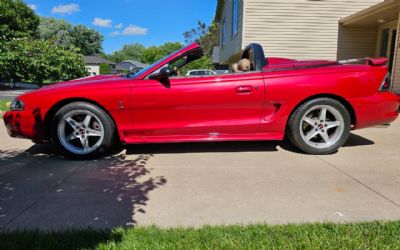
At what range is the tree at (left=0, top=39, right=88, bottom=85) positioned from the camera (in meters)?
18.5

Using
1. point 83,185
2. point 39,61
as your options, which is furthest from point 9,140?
point 39,61

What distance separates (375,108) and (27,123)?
15.2ft

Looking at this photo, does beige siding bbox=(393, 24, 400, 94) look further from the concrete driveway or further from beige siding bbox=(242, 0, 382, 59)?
the concrete driveway

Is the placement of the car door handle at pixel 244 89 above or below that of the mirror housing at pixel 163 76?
below

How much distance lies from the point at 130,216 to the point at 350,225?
173 centimetres

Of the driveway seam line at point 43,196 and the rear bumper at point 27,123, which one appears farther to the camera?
the rear bumper at point 27,123

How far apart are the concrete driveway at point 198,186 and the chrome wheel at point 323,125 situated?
0.22 metres

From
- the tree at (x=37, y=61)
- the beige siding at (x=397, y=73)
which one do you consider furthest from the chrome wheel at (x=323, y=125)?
the tree at (x=37, y=61)

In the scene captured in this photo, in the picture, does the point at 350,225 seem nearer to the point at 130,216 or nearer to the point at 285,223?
the point at 285,223

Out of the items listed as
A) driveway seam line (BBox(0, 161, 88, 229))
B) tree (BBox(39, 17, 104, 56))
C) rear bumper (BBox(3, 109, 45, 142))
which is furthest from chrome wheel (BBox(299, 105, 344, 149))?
tree (BBox(39, 17, 104, 56))

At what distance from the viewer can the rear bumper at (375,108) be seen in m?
4.37

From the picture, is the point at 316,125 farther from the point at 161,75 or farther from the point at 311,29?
the point at 311,29

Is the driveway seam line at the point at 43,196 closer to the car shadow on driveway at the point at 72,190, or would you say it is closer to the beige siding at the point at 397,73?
the car shadow on driveway at the point at 72,190

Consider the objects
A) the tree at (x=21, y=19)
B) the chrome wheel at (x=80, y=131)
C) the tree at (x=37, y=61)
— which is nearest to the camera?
the chrome wheel at (x=80, y=131)
